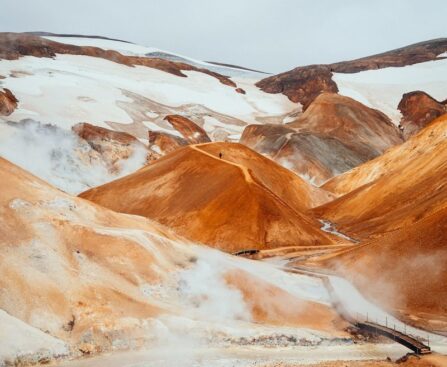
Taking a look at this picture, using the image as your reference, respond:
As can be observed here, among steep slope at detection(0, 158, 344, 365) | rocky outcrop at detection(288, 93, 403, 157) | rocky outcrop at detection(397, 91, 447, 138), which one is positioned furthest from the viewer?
rocky outcrop at detection(397, 91, 447, 138)

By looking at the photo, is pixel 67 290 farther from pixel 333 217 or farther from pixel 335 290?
pixel 333 217

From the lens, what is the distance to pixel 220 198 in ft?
190

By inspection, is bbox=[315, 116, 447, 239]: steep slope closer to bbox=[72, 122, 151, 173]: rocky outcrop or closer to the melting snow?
bbox=[72, 122, 151, 173]: rocky outcrop

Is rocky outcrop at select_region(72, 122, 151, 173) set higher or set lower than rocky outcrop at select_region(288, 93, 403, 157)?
lower

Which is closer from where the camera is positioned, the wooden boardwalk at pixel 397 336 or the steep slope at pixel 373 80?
the wooden boardwalk at pixel 397 336

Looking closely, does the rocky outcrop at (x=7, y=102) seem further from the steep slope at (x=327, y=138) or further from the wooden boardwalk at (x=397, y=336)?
the wooden boardwalk at (x=397, y=336)

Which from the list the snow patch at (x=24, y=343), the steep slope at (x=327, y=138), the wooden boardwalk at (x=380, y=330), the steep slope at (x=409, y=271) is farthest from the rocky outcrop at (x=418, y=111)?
the snow patch at (x=24, y=343)

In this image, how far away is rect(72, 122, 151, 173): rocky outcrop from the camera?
75875 millimetres

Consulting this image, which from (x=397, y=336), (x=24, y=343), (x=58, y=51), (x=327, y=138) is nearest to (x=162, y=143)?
(x=327, y=138)

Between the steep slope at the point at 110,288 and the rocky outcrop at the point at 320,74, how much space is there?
125 meters

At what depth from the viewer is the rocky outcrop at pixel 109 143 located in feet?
249

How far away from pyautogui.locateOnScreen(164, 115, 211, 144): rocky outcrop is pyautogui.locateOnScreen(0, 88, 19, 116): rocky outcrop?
1078 inches

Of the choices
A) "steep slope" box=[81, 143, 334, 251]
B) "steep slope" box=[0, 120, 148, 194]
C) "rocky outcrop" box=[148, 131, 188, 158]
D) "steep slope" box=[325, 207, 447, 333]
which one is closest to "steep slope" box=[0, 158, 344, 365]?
"steep slope" box=[325, 207, 447, 333]

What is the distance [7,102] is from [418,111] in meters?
90.6
